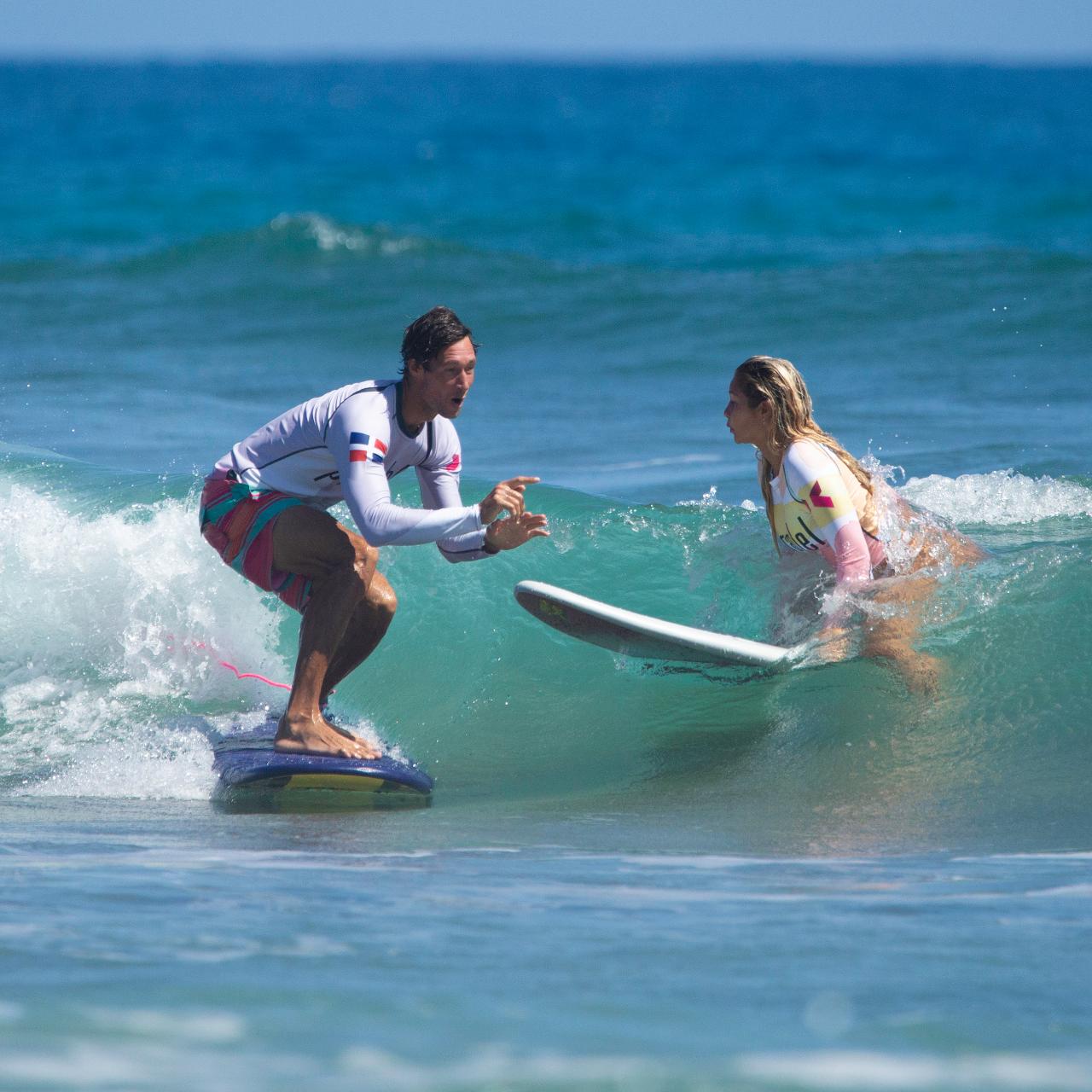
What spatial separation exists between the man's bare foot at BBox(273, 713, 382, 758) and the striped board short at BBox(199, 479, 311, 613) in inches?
16.6

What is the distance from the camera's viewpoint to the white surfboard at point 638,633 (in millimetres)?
5555

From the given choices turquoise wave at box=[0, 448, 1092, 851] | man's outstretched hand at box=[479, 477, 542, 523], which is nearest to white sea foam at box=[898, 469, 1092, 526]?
turquoise wave at box=[0, 448, 1092, 851]

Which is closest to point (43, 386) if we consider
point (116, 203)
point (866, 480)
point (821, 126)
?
point (866, 480)

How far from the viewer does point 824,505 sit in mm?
5398

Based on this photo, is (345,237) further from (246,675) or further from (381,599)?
(381,599)

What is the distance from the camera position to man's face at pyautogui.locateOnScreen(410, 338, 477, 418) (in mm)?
4895

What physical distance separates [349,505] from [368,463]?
15cm

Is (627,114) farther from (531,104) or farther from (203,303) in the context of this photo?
(203,303)

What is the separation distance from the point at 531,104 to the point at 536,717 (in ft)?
254

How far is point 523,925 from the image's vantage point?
3.43 metres

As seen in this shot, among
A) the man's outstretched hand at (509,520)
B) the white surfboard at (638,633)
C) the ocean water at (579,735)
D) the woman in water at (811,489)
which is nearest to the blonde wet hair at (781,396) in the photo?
the woman in water at (811,489)

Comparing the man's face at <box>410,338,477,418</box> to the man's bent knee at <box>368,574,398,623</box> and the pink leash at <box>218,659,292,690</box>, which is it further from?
the pink leash at <box>218,659,292,690</box>

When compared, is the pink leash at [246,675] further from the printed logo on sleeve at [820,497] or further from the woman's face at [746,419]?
the printed logo on sleeve at [820,497]

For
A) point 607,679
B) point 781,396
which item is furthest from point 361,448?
point 607,679
